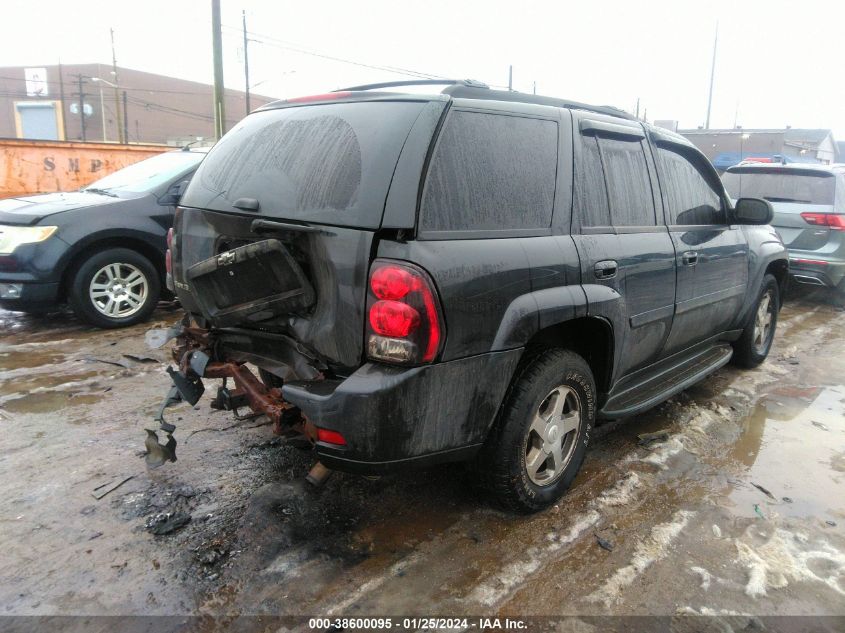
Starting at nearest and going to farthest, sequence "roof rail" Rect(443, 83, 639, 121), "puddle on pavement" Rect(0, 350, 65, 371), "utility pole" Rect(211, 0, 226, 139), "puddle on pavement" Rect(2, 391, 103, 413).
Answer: "roof rail" Rect(443, 83, 639, 121)
"puddle on pavement" Rect(2, 391, 103, 413)
"puddle on pavement" Rect(0, 350, 65, 371)
"utility pole" Rect(211, 0, 226, 139)

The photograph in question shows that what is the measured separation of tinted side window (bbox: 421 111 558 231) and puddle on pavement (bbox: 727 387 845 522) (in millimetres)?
1931

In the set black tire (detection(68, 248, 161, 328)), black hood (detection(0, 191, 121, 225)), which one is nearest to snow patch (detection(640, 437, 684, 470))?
black tire (detection(68, 248, 161, 328))

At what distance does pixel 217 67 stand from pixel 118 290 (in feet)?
39.3

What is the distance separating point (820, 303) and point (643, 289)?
265 inches

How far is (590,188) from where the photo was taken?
3.11 meters

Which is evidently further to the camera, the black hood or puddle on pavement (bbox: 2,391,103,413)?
the black hood

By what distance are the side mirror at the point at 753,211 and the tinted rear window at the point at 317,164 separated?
2900 mm

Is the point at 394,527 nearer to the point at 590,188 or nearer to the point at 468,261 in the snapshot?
the point at 468,261

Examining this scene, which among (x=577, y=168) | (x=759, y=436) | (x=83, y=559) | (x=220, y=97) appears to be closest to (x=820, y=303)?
(x=759, y=436)

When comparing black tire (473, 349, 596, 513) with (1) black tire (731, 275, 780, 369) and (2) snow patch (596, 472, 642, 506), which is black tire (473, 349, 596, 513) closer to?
(2) snow patch (596, 472, 642, 506)

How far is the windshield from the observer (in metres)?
6.29

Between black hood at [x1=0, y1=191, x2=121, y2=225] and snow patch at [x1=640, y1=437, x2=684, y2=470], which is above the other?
black hood at [x1=0, y1=191, x2=121, y2=225]

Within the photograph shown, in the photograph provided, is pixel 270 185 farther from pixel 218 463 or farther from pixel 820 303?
pixel 820 303

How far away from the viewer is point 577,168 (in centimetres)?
304
